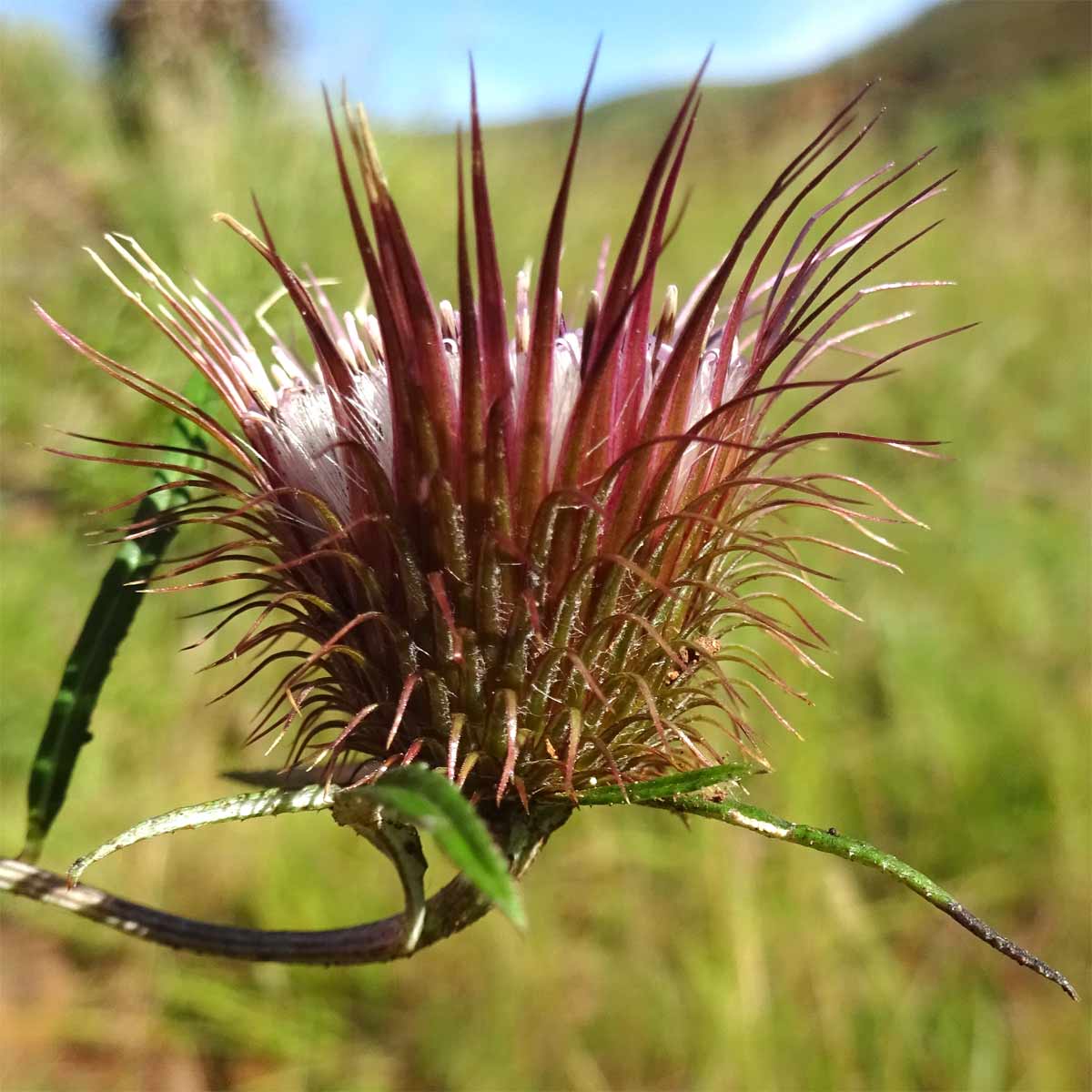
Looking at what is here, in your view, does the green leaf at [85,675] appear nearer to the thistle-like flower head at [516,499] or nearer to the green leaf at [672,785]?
the thistle-like flower head at [516,499]

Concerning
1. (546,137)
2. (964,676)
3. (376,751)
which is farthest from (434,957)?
(546,137)

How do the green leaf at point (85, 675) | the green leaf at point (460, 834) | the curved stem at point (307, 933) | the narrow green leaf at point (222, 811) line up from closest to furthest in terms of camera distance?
1. the green leaf at point (460, 834)
2. the narrow green leaf at point (222, 811)
3. the curved stem at point (307, 933)
4. the green leaf at point (85, 675)

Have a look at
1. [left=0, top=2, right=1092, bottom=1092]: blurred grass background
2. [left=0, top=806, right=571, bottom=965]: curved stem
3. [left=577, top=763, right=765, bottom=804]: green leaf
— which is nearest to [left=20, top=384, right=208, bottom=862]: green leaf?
[left=0, top=806, right=571, bottom=965]: curved stem

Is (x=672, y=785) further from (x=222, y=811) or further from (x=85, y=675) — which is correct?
(x=85, y=675)

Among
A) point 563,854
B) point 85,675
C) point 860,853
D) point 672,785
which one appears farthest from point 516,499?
point 563,854

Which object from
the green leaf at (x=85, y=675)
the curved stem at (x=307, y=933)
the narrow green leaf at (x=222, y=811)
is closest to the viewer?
the narrow green leaf at (x=222, y=811)

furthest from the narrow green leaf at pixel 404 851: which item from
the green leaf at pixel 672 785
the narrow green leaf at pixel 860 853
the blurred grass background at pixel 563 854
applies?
the blurred grass background at pixel 563 854

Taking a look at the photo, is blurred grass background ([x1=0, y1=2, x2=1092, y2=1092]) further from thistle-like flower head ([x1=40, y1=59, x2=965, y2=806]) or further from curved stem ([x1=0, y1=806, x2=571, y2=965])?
curved stem ([x1=0, y1=806, x2=571, y2=965])
